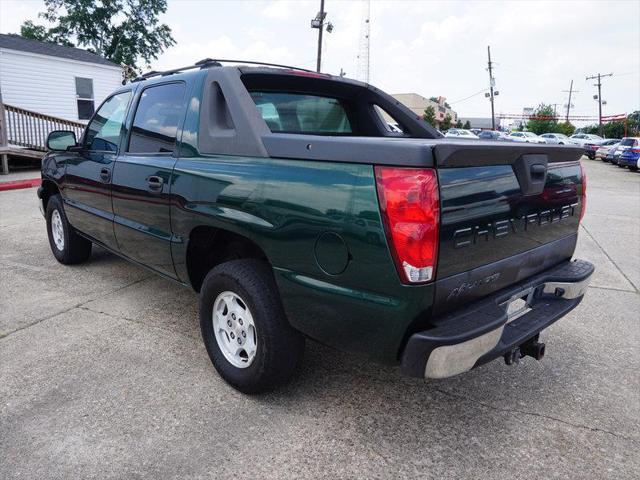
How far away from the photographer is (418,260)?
76.5 inches

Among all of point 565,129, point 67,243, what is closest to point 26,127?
point 67,243

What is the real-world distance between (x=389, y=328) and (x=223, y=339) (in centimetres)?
120

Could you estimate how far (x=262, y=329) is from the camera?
245 cm

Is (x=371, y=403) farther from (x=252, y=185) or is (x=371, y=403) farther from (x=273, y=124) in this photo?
(x=273, y=124)

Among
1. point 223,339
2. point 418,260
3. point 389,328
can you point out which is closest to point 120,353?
point 223,339

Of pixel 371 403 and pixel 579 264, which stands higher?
pixel 579 264

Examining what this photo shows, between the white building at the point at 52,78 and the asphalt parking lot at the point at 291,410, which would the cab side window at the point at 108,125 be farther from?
the white building at the point at 52,78

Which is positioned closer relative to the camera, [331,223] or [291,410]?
[331,223]

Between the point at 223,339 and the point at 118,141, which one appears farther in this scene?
the point at 118,141

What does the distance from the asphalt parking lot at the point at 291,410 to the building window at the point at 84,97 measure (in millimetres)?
18142

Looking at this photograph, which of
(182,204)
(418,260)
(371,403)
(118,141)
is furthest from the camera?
(118,141)

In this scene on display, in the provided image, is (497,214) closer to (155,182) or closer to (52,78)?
(155,182)

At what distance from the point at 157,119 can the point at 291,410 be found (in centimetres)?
214

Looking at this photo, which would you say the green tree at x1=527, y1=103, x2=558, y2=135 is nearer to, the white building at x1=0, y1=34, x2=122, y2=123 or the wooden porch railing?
the white building at x1=0, y1=34, x2=122, y2=123
